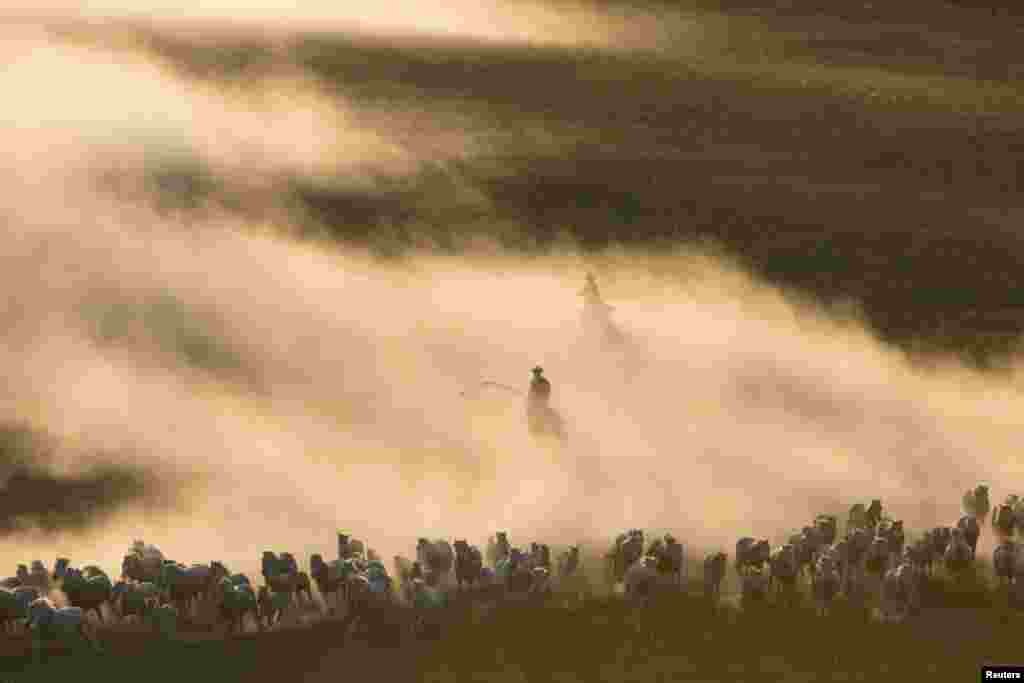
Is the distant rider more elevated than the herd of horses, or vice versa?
the distant rider

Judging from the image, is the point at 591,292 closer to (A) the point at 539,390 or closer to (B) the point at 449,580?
(A) the point at 539,390

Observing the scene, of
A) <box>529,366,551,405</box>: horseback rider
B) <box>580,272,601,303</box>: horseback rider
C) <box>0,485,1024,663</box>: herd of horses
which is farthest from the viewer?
<box>580,272,601,303</box>: horseback rider

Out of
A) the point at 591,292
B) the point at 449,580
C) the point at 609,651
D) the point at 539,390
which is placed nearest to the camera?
the point at 609,651

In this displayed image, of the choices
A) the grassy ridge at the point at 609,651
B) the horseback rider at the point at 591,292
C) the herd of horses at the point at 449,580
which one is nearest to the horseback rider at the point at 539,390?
the horseback rider at the point at 591,292

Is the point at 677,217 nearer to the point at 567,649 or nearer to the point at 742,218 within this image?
the point at 742,218

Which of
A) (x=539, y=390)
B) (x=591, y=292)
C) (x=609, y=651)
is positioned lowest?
(x=609, y=651)

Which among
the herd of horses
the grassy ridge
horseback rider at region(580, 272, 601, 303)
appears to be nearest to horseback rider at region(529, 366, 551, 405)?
horseback rider at region(580, 272, 601, 303)

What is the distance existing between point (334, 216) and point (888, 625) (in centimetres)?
4318

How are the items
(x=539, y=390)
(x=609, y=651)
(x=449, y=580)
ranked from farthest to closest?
(x=539, y=390)
(x=449, y=580)
(x=609, y=651)

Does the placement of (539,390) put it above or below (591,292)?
below

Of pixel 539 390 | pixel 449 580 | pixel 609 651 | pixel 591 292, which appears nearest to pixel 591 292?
pixel 591 292

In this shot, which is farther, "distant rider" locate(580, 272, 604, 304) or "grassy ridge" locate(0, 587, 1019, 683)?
"distant rider" locate(580, 272, 604, 304)

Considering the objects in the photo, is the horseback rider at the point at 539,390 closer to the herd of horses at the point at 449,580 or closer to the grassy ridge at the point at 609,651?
the herd of horses at the point at 449,580

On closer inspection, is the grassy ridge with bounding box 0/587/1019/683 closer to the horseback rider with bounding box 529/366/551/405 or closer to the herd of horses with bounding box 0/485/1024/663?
the herd of horses with bounding box 0/485/1024/663
